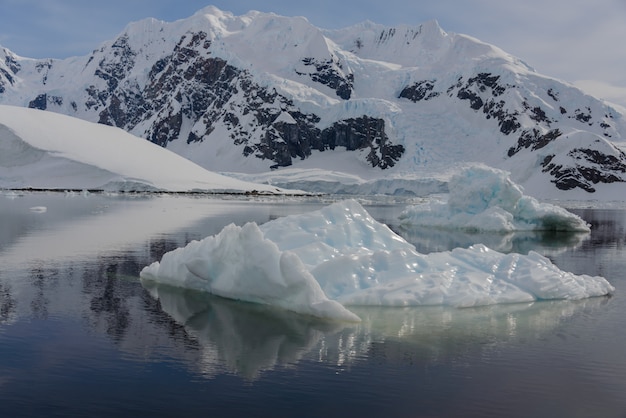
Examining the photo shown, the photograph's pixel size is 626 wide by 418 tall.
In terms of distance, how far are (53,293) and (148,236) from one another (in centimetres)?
1450

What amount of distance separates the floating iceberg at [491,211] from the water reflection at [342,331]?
25.3 m

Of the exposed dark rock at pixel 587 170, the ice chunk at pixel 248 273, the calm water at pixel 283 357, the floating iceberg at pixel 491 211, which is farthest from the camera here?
the exposed dark rock at pixel 587 170

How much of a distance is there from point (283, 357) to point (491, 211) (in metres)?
32.6

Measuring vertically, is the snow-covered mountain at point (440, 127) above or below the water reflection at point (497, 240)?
above

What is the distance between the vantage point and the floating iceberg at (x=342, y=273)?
14.3 m

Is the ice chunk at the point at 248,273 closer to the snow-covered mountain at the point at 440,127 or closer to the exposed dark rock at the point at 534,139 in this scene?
the snow-covered mountain at the point at 440,127

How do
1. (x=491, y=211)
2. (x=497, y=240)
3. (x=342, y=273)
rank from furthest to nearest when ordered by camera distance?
1. (x=491, y=211)
2. (x=497, y=240)
3. (x=342, y=273)

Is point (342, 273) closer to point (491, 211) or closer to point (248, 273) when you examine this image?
point (248, 273)

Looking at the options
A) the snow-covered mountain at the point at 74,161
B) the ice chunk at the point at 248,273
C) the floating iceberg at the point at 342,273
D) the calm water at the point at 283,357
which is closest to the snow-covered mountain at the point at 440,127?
the snow-covered mountain at the point at 74,161

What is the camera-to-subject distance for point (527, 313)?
14.6m

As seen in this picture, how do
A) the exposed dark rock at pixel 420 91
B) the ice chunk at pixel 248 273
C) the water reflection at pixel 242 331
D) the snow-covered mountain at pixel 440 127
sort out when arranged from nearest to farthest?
the water reflection at pixel 242 331
the ice chunk at pixel 248 273
the snow-covered mountain at pixel 440 127
the exposed dark rock at pixel 420 91

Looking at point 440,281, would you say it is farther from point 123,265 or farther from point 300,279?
point 123,265

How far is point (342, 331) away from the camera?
A: 1239 cm

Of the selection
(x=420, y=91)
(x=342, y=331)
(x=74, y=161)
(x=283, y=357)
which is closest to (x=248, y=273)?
(x=342, y=331)
